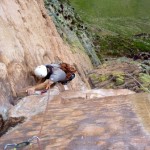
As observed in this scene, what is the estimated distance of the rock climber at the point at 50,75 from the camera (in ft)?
36.3

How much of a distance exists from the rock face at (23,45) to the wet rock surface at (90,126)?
5.51 feet

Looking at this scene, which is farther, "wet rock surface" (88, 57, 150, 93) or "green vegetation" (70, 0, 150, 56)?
"green vegetation" (70, 0, 150, 56)

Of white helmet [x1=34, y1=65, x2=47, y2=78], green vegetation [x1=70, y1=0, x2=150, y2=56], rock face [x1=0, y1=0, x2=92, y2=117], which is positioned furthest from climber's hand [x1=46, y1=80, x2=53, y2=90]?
green vegetation [x1=70, y1=0, x2=150, y2=56]

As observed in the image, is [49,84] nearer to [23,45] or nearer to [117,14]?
[23,45]

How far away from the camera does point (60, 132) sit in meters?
7.18

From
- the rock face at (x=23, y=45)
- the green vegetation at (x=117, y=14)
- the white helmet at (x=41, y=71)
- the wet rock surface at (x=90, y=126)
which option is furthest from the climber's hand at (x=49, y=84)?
the green vegetation at (x=117, y=14)

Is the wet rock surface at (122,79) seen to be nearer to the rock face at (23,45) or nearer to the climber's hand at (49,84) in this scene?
the rock face at (23,45)

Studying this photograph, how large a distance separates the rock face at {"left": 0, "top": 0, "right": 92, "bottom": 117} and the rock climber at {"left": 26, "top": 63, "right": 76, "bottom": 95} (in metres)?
0.45

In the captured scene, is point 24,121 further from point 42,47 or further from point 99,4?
point 99,4

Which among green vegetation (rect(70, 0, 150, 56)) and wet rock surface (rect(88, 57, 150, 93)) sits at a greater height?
wet rock surface (rect(88, 57, 150, 93))

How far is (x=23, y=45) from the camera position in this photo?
12.5 meters

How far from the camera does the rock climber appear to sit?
11.1 m

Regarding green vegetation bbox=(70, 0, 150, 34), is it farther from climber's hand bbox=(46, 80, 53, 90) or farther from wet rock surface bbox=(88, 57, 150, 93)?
climber's hand bbox=(46, 80, 53, 90)

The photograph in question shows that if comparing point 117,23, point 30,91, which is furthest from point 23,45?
point 117,23
